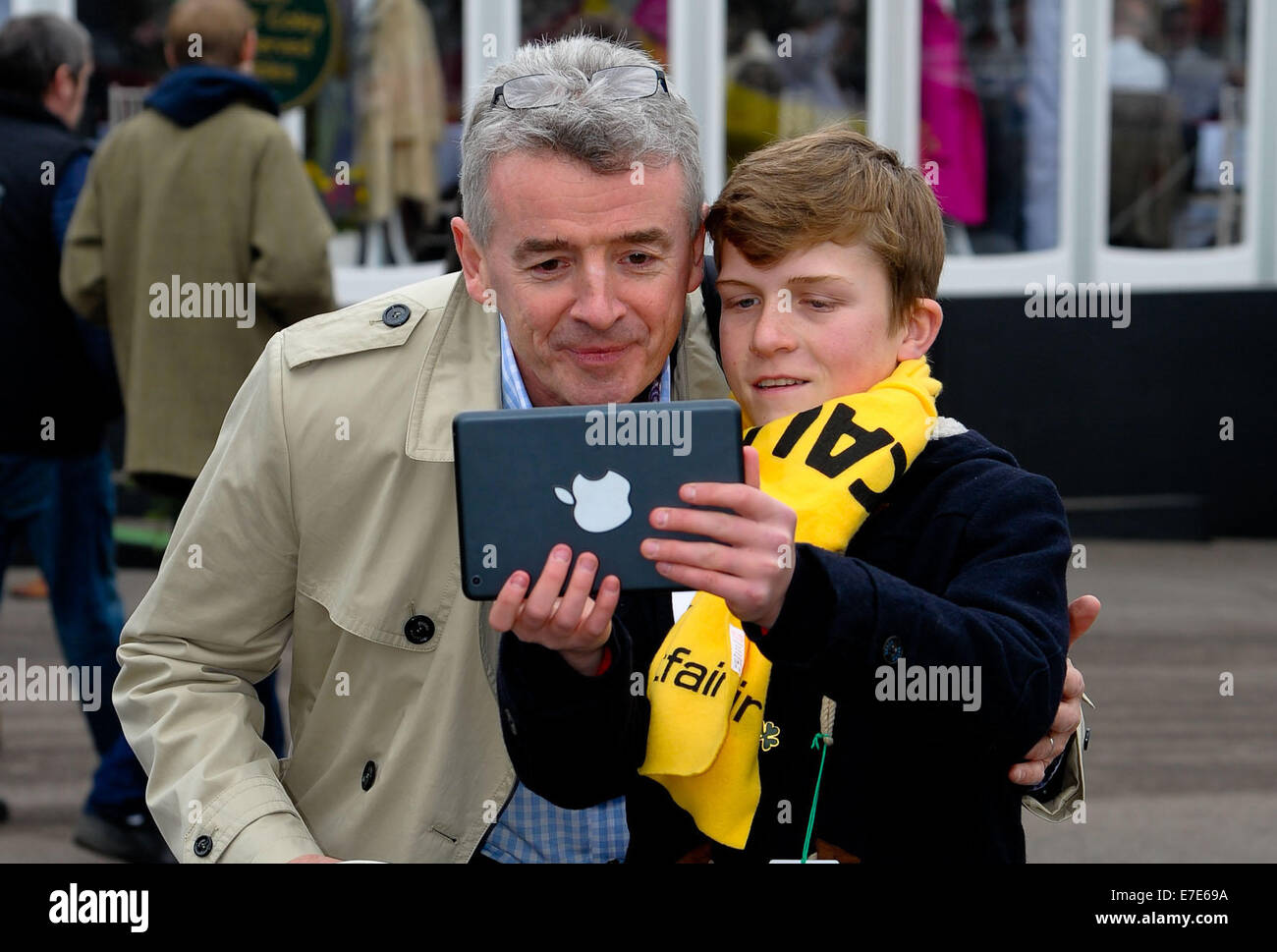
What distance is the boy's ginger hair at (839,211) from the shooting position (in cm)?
233

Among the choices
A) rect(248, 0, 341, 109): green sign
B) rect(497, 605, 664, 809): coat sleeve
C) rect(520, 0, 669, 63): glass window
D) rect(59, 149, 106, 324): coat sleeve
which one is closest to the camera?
rect(497, 605, 664, 809): coat sleeve

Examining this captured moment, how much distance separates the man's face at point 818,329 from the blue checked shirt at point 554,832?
16.1 inches

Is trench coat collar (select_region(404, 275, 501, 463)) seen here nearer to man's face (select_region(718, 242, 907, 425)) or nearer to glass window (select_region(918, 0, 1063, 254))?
man's face (select_region(718, 242, 907, 425))

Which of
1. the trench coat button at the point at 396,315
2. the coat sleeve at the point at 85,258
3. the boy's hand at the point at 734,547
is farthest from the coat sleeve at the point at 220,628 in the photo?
the coat sleeve at the point at 85,258

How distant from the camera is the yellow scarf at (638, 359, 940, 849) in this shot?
2213 millimetres

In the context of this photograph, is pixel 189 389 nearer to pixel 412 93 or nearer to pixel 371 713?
pixel 371 713

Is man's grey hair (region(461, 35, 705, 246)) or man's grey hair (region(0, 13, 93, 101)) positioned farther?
man's grey hair (region(0, 13, 93, 101))

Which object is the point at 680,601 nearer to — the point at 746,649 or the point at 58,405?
the point at 746,649

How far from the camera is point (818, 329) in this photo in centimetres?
232

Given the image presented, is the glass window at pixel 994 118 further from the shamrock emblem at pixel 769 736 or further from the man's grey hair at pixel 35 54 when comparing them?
the shamrock emblem at pixel 769 736

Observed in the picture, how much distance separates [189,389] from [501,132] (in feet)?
10.1

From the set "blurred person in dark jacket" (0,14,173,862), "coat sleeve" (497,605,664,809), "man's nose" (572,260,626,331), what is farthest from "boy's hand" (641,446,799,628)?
"blurred person in dark jacket" (0,14,173,862)

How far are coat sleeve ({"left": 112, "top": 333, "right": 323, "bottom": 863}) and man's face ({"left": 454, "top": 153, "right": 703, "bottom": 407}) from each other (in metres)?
0.39

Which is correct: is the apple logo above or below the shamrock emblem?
above
